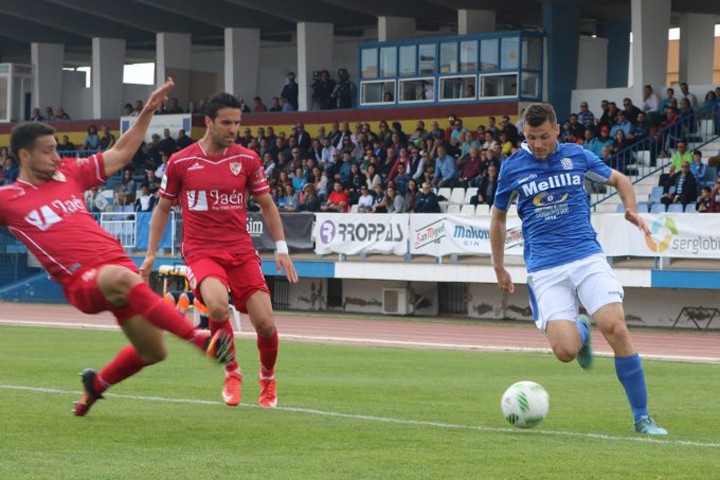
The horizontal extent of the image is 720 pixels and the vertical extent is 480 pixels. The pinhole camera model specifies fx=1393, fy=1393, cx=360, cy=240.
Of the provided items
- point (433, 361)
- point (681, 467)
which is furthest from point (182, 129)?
point (681, 467)

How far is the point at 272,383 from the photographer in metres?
11.5

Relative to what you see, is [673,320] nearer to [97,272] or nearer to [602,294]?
[602,294]

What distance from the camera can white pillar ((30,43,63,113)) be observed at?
55.8m

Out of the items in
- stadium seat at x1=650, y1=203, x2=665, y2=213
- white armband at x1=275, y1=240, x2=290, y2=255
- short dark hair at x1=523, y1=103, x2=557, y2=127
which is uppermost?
short dark hair at x1=523, y1=103, x2=557, y2=127

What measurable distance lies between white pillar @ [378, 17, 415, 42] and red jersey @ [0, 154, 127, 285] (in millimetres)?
35974

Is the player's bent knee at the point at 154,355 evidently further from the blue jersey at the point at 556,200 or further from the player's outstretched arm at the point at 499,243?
the blue jersey at the point at 556,200

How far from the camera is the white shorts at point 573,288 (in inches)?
403

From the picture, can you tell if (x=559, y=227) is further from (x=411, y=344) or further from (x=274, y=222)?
(x=411, y=344)

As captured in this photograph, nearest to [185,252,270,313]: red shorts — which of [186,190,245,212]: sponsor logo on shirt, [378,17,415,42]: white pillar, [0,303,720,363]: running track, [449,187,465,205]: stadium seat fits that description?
[186,190,245,212]: sponsor logo on shirt

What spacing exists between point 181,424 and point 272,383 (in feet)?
5.23

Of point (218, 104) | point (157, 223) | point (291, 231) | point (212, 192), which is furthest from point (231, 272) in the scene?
point (291, 231)

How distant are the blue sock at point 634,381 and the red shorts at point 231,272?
302 cm

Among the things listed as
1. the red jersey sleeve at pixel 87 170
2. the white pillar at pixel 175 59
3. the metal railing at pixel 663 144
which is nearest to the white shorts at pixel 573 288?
the red jersey sleeve at pixel 87 170

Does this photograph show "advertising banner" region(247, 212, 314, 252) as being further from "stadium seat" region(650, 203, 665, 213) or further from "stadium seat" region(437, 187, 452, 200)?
"stadium seat" region(650, 203, 665, 213)
